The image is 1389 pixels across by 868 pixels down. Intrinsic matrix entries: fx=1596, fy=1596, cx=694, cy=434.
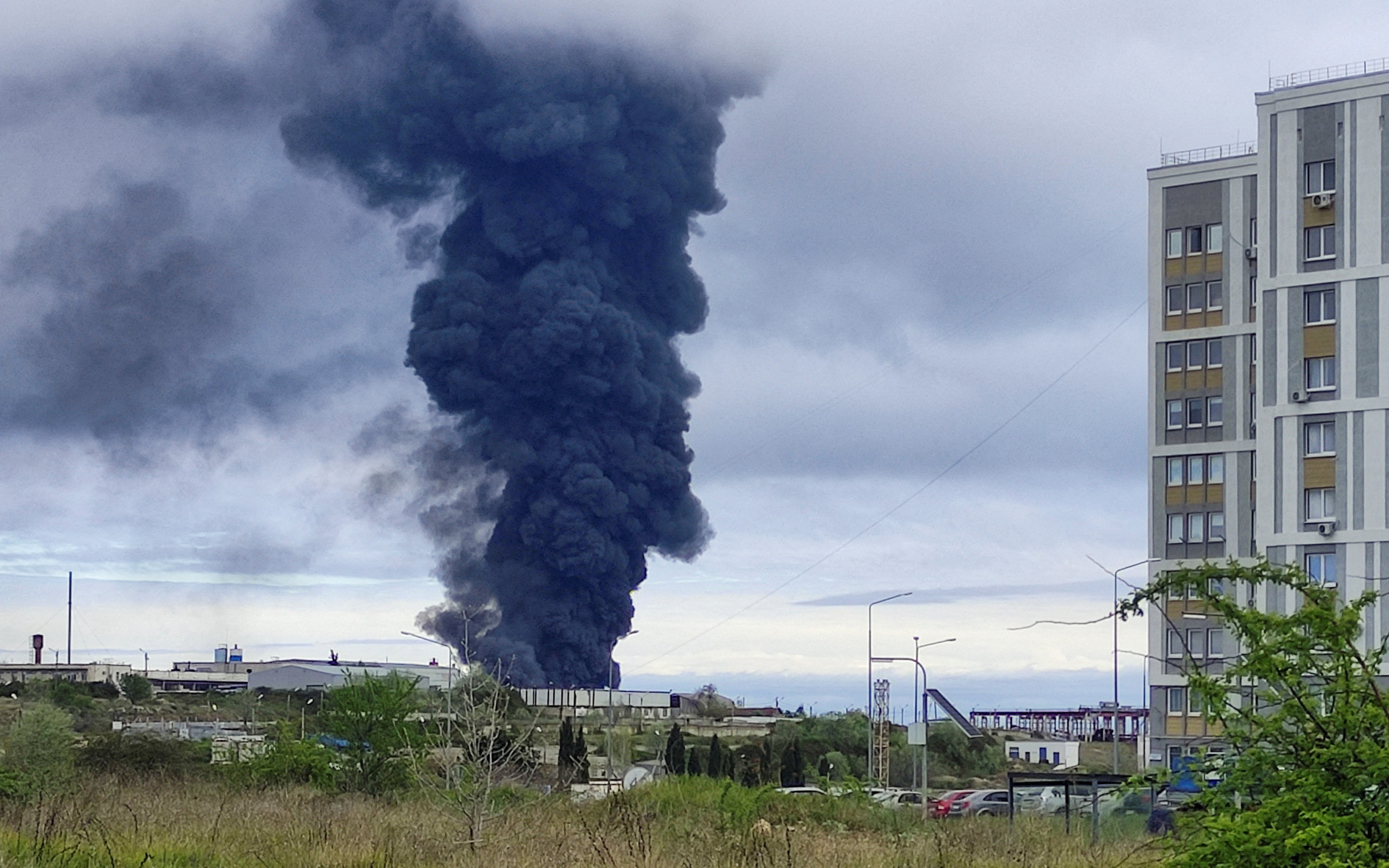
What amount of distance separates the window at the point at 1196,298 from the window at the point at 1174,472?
22.6 feet

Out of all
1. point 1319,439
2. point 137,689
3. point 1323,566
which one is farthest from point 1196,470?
point 137,689

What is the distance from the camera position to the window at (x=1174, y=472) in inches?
2879

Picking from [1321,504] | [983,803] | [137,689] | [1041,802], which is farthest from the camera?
[137,689]

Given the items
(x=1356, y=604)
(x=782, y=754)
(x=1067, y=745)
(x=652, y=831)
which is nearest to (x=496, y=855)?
(x=652, y=831)

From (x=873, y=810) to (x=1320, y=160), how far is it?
38299 mm

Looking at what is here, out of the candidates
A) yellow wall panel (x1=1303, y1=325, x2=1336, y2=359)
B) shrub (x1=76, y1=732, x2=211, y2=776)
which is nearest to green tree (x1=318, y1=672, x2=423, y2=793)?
shrub (x1=76, y1=732, x2=211, y2=776)

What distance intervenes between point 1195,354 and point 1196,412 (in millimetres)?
2701

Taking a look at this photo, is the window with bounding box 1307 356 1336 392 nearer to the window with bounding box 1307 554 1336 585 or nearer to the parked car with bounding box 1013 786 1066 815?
the window with bounding box 1307 554 1336 585

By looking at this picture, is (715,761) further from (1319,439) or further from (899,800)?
(1319,439)

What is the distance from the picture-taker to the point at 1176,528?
72.4m

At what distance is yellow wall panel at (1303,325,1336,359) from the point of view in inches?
2203

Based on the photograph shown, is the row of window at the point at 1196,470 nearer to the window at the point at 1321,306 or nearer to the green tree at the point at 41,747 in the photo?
the window at the point at 1321,306

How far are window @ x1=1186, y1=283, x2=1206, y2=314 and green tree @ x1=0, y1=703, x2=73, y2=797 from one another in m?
53.6

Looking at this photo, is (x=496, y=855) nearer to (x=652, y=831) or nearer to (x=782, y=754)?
(x=652, y=831)
